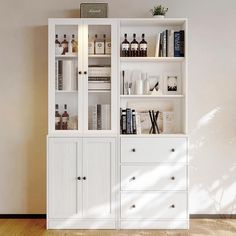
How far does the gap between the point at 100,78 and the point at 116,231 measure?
149 centimetres

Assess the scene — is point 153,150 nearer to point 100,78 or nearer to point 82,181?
point 82,181

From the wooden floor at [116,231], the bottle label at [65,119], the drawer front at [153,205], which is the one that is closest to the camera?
the wooden floor at [116,231]

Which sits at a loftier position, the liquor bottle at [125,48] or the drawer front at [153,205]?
the liquor bottle at [125,48]

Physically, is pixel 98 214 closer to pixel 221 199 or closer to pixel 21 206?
pixel 21 206

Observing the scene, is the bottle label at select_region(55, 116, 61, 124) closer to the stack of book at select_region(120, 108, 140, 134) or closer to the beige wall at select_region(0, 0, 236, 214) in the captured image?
the beige wall at select_region(0, 0, 236, 214)

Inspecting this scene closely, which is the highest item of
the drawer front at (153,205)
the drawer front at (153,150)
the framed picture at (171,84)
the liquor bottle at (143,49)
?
the liquor bottle at (143,49)

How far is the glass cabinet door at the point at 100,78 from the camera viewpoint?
412 cm

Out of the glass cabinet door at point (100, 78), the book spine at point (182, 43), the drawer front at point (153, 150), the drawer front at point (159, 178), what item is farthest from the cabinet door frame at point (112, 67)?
the book spine at point (182, 43)

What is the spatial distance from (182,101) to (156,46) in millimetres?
624

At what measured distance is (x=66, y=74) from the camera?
4.14 meters

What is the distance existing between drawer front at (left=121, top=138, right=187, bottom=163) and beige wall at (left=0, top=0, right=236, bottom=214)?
0.46 meters

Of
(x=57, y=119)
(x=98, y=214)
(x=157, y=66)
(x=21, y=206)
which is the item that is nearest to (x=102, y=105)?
(x=57, y=119)

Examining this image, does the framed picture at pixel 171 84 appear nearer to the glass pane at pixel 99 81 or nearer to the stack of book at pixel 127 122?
the stack of book at pixel 127 122

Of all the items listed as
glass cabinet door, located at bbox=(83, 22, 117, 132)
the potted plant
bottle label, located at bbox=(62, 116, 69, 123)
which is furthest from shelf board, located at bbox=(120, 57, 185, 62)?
bottle label, located at bbox=(62, 116, 69, 123)
